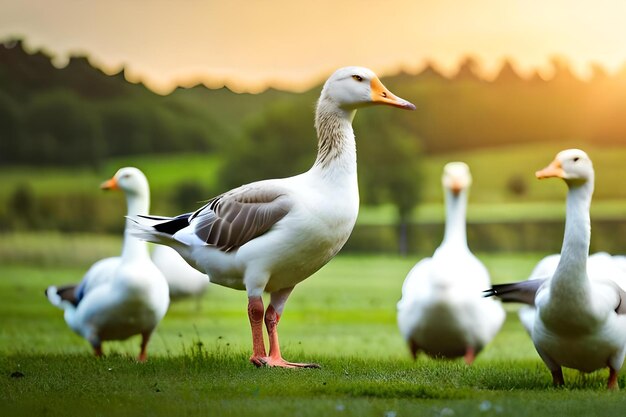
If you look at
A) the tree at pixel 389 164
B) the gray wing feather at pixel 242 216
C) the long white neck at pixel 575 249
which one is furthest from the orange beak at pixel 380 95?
the tree at pixel 389 164

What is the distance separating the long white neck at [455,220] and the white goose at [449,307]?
0.01 meters

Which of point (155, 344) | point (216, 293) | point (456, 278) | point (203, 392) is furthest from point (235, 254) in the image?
point (216, 293)

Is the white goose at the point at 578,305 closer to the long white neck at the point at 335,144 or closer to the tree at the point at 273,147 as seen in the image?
the long white neck at the point at 335,144

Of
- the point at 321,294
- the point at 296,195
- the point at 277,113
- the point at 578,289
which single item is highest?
the point at 277,113

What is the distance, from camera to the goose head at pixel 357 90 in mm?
8711

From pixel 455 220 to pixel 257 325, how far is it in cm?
482

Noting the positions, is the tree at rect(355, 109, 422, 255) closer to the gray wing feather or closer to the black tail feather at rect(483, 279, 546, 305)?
the black tail feather at rect(483, 279, 546, 305)

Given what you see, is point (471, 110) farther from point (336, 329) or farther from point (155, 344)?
point (155, 344)

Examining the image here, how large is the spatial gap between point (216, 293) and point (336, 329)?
252 inches

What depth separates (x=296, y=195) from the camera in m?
8.51

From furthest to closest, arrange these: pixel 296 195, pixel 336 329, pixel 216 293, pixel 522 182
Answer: pixel 522 182 < pixel 216 293 < pixel 336 329 < pixel 296 195

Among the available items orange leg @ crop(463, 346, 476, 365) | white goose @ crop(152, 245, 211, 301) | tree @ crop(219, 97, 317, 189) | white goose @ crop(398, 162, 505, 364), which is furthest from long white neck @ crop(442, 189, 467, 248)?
tree @ crop(219, 97, 317, 189)

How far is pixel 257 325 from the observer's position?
340 inches

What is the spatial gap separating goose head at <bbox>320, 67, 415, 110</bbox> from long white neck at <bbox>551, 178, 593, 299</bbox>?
1762 mm
